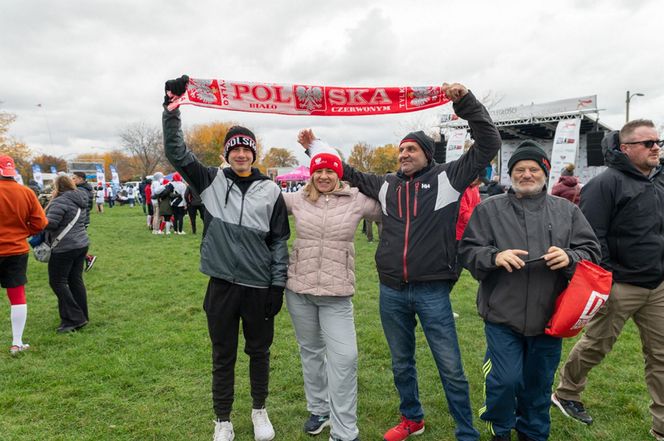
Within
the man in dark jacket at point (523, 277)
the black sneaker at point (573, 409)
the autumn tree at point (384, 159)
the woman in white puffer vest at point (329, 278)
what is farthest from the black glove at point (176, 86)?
the autumn tree at point (384, 159)

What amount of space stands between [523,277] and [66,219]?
209 inches

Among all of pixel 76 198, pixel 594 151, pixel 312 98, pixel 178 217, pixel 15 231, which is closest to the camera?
pixel 312 98

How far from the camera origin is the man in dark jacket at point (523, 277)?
2.71 m

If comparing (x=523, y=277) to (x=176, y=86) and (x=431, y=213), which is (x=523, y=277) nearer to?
(x=431, y=213)

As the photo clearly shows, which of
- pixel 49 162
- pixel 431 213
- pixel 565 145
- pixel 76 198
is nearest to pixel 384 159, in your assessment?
pixel 565 145

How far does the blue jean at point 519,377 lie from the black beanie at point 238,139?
2.12 meters

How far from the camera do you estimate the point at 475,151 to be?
302 centimetres

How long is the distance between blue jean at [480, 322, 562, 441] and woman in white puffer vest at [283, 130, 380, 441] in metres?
0.95

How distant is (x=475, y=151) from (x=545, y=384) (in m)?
1.60

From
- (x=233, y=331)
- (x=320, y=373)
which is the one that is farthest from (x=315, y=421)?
(x=233, y=331)

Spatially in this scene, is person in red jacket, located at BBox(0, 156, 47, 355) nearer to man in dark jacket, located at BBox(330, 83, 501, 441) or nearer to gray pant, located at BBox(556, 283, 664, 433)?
man in dark jacket, located at BBox(330, 83, 501, 441)

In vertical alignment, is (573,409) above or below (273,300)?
below

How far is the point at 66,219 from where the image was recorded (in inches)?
216

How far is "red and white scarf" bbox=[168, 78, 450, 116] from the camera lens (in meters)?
3.50
